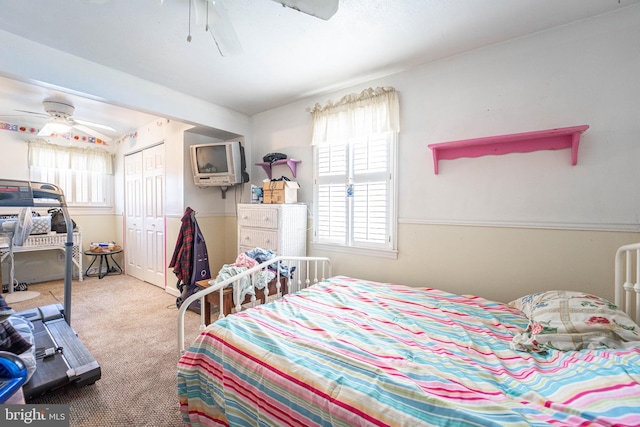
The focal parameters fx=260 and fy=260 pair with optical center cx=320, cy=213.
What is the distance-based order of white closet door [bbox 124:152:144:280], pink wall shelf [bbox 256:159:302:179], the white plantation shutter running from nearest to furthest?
the white plantation shutter
pink wall shelf [bbox 256:159:302:179]
white closet door [bbox 124:152:144:280]

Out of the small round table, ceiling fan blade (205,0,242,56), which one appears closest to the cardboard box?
ceiling fan blade (205,0,242,56)

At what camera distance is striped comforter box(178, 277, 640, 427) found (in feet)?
2.45

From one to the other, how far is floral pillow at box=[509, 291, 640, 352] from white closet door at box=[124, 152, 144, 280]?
4.84 meters

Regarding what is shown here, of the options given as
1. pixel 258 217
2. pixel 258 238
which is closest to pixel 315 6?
pixel 258 217

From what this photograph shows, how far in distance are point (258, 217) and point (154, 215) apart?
6.95 feet

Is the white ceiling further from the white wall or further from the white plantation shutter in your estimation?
the white plantation shutter

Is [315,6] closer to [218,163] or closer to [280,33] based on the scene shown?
[280,33]

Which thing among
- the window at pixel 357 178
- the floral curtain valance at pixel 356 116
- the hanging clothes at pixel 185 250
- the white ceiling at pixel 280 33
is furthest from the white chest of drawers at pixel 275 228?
the white ceiling at pixel 280 33

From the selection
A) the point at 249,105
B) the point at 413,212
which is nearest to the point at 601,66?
the point at 413,212

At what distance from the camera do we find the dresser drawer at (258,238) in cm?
264

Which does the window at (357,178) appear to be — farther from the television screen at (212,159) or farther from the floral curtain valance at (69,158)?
the floral curtain valance at (69,158)

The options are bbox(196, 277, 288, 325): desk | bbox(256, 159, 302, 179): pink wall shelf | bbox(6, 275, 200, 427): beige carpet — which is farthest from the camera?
bbox(256, 159, 302, 179): pink wall shelf

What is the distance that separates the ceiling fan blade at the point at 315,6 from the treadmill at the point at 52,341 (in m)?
2.26

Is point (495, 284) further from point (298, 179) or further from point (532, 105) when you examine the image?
point (298, 179)
